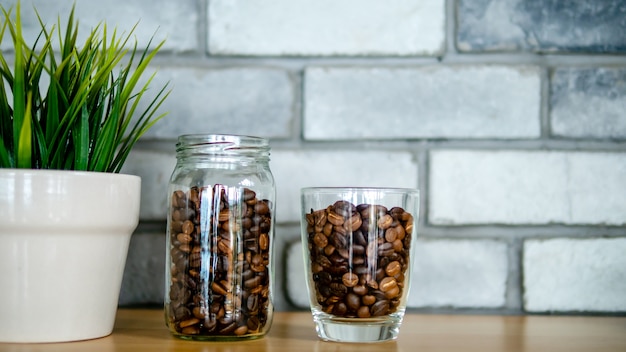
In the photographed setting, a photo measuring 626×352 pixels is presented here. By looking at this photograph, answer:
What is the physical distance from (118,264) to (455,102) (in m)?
0.50

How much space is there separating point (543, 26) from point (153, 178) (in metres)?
0.59

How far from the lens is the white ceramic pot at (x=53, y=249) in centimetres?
69

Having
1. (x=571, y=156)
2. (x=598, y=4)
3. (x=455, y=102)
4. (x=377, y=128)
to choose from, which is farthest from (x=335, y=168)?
(x=598, y=4)

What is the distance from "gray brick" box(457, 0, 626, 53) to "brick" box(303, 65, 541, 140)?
1.5 inches

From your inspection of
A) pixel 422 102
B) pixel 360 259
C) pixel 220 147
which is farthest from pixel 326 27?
pixel 360 259

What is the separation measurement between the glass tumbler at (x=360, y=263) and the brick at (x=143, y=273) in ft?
1.03

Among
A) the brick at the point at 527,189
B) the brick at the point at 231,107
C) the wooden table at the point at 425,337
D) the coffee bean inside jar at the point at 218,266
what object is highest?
the brick at the point at 231,107

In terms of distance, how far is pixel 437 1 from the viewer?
981mm

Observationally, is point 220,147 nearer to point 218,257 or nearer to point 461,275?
point 218,257

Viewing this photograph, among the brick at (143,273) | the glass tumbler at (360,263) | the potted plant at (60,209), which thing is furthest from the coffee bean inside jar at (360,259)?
the brick at (143,273)

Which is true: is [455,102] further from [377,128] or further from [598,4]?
[598,4]

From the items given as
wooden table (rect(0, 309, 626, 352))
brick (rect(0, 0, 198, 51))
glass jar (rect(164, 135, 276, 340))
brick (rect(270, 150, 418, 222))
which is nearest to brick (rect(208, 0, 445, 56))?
brick (rect(0, 0, 198, 51))

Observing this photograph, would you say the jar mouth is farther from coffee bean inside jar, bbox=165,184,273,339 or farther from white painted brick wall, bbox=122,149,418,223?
white painted brick wall, bbox=122,149,418,223

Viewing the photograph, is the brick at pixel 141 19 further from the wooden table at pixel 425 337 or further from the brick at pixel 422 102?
the wooden table at pixel 425 337
